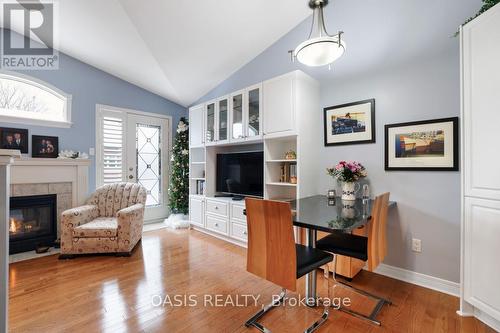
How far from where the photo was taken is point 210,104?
12.8 ft

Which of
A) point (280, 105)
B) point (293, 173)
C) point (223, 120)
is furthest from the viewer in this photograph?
point (223, 120)

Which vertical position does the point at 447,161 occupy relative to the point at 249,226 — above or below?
above

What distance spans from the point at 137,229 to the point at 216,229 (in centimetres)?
113

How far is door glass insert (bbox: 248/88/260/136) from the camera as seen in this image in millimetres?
3168

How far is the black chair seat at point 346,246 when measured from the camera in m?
1.80

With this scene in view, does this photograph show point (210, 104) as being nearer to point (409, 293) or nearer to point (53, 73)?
point (53, 73)

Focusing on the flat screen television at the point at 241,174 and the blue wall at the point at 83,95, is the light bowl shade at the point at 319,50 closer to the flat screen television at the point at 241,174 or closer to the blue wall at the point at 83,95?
the flat screen television at the point at 241,174

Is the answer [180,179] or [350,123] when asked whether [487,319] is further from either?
[180,179]

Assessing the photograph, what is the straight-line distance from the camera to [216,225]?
3.70 meters

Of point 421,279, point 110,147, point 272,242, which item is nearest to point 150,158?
point 110,147

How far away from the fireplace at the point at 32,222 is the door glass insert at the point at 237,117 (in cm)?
273

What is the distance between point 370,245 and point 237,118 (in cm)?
239

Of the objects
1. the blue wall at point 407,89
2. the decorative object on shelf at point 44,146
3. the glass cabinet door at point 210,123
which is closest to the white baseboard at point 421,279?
the blue wall at point 407,89

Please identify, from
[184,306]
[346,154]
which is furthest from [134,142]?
[346,154]
